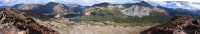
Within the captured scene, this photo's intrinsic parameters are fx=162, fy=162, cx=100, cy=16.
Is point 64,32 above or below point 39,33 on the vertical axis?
below

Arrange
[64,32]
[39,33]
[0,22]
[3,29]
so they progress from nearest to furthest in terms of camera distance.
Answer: [3,29] < [0,22] < [39,33] < [64,32]

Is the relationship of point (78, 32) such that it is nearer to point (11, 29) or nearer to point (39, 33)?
point (39, 33)

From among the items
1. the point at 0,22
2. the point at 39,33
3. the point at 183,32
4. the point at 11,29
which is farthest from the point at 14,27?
the point at 183,32

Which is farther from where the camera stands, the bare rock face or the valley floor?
the valley floor

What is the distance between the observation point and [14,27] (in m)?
28.4

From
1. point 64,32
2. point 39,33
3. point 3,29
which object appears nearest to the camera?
point 3,29

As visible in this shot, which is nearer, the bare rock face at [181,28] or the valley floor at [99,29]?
the bare rock face at [181,28]

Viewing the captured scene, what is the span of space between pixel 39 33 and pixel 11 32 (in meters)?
8.69

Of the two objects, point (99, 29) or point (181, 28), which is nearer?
point (181, 28)

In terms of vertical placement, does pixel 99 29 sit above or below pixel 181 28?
below

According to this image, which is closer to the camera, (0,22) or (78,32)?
(0,22)

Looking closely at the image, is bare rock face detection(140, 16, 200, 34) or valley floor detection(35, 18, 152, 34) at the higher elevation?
bare rock face detection(140, 16, 200, 34)

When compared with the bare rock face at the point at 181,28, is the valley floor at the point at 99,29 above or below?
below

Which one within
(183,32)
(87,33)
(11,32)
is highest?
(11,32)
